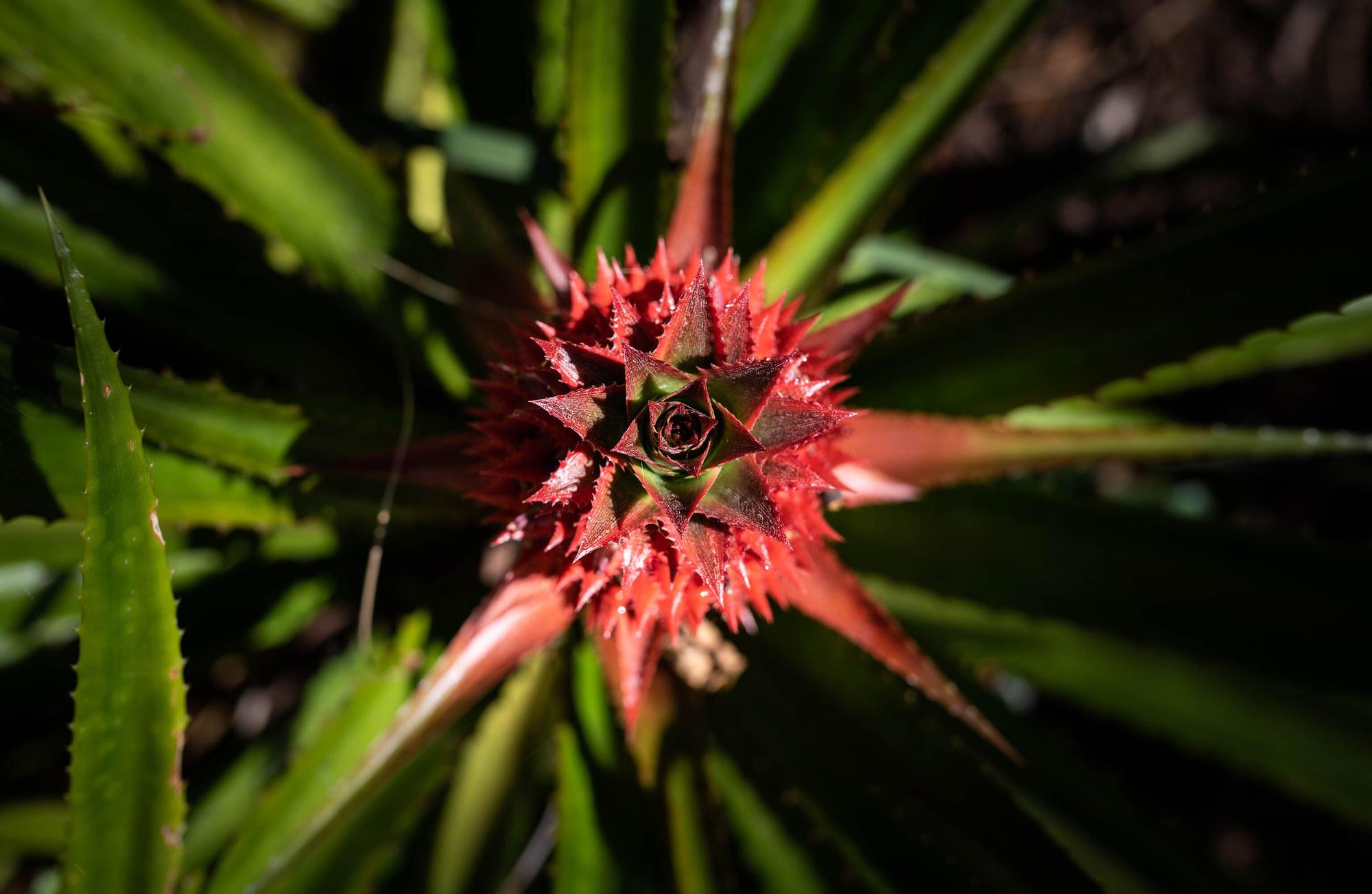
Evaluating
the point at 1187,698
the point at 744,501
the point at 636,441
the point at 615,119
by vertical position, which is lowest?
the point at 1187,698

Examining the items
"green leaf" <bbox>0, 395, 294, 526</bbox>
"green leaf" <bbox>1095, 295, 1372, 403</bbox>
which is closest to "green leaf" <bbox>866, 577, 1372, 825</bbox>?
"green leaf" <bbox>1095, 295, 1372, 403</bbox>

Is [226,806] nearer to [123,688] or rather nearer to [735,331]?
[123,688]

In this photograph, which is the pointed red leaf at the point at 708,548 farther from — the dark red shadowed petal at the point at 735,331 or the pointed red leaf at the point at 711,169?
the pointed red leaf at the point at 711,169

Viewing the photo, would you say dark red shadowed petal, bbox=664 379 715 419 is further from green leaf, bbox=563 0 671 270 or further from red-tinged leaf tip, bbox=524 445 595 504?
green leaf, bbox=563 0 671 270

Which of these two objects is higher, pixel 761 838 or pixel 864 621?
pixel 864 621

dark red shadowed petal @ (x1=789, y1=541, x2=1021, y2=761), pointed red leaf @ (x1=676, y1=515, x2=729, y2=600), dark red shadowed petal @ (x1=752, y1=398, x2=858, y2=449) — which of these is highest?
dark red shadowed petal @ (x1=752, y1=398, x2=858, y2=449)

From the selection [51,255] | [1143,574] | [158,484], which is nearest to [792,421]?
[1143,574]

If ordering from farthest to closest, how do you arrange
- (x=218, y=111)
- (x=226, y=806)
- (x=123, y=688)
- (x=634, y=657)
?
(x=226, y=806), (x=218, y=111), (x=634, y=657), (x=123, y=688)
